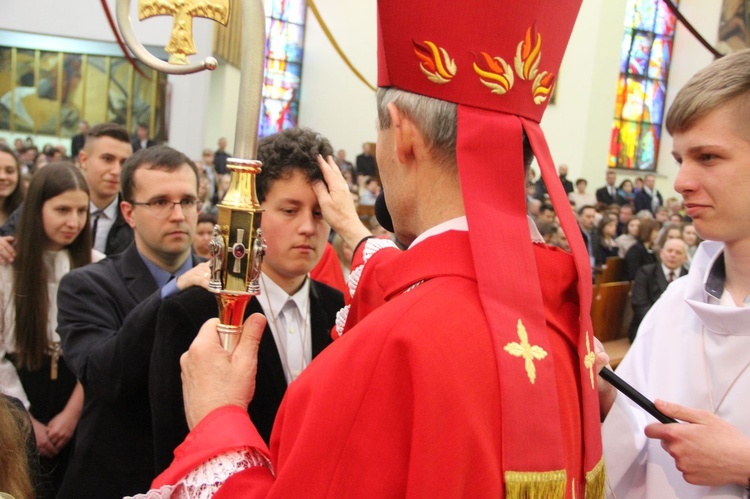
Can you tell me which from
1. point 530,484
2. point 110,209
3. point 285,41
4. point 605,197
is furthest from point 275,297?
point 285,41

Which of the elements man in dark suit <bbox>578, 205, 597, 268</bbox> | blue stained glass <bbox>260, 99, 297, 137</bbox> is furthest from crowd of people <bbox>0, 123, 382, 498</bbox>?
blue stained glass <bbox>260, 99, 297, 137</bbox>

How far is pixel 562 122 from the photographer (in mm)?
19188

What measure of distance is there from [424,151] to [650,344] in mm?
1012

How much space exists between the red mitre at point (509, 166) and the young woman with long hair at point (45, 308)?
7.13 ft

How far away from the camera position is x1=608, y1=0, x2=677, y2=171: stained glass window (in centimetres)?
2000

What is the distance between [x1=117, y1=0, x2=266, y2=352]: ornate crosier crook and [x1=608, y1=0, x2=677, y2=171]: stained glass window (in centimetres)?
1972

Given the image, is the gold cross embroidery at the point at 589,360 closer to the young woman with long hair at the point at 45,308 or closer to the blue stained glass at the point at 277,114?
the young woman with long hair at the point at 45,308

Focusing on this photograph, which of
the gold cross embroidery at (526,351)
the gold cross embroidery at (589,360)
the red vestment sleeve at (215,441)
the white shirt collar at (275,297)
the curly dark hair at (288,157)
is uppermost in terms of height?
A: the curly dark hair at (288,157)

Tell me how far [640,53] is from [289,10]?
29.3 feet

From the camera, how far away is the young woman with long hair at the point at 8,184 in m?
4.38

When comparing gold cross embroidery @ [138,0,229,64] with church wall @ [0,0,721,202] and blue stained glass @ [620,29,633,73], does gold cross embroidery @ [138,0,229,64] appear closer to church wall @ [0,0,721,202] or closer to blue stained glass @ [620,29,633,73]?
church wall @ [0,0,721,202]

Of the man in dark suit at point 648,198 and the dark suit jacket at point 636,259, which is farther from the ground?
the man in dark suit at point 648,198

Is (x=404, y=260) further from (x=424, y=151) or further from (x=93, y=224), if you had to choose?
(x=93, y=224)

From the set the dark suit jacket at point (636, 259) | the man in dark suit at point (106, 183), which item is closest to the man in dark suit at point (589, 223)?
the dark suit jacket at point (636, 259)
